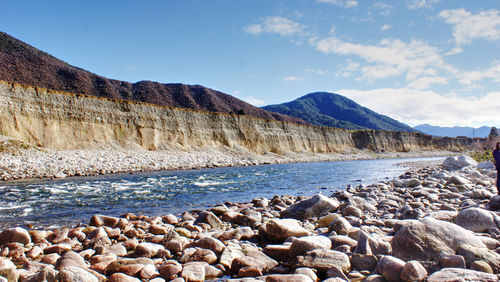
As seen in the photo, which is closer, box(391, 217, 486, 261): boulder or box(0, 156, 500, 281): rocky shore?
box(0, 156, 500, 281): rocky shore

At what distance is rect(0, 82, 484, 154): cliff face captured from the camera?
27719mm

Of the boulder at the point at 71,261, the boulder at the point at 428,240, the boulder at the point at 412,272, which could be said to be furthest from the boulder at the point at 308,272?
the boulder at the point at 71,261

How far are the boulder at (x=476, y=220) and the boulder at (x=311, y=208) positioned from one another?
2758 millimetres

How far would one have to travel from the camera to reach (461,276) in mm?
2889

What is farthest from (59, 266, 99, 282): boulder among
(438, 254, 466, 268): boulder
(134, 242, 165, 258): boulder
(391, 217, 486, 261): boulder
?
(438, 254, 466, 268): boulder

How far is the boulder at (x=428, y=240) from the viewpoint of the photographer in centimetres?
381

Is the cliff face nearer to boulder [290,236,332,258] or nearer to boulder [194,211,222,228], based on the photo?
boulder [194,211,222,228]

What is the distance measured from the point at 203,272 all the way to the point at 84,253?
2100mm

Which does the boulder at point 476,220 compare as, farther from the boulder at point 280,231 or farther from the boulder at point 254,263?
the boulder at point 254,263

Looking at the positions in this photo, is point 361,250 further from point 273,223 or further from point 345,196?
point 345,196

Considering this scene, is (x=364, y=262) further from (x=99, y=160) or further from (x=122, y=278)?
(x=99, y=160)

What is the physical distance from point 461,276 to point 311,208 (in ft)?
14.4

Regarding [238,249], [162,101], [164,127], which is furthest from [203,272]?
[162,101]

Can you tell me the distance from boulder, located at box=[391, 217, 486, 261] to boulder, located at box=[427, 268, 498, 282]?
2.53ft
